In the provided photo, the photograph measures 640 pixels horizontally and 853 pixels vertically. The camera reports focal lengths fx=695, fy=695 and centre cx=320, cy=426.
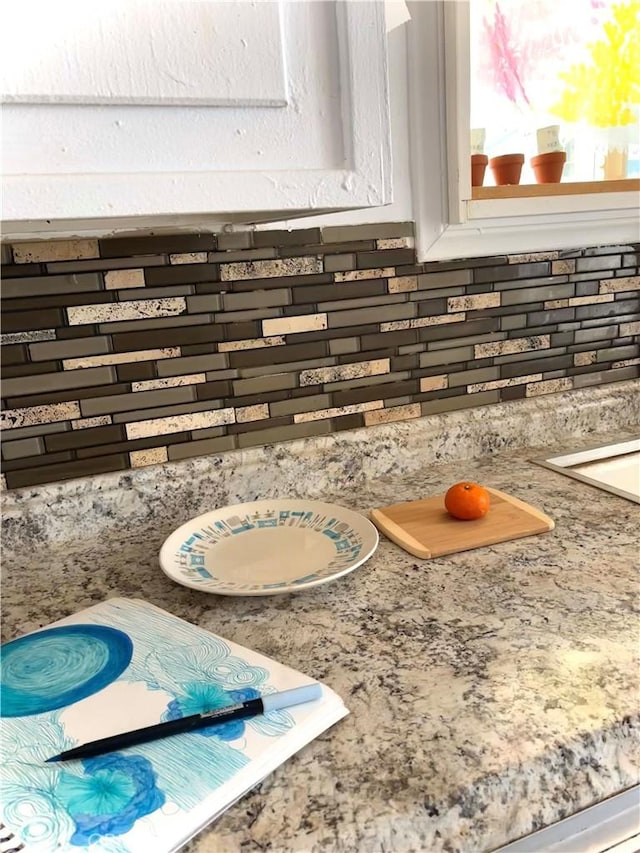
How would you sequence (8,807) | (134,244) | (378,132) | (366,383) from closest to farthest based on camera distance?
(8,807)
(378,132)
(134,244)
(366,383)

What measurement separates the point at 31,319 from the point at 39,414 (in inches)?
5.1

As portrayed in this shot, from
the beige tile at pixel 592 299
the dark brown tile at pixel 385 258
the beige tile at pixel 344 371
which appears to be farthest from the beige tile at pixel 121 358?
the beige tile at pixel 592 299

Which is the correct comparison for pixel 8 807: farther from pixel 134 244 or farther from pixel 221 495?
pixel 134 244

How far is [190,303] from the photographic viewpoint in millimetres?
1004

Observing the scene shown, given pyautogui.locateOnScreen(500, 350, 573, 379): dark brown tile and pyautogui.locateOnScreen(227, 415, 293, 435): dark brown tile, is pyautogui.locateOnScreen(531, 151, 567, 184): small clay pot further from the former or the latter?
pyautogui.locateOnScreen(227, 415, 293, 435): dark brown tile

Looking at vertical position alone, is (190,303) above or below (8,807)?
above

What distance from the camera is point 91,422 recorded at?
98 cm

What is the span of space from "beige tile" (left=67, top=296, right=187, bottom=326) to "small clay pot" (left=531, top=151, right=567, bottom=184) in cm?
68

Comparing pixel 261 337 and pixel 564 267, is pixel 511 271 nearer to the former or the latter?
pixel 564 267

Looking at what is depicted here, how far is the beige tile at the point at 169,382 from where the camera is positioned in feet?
3.28

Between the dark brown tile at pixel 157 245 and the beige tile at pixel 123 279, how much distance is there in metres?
0.02

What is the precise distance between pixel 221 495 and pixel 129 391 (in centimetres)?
21

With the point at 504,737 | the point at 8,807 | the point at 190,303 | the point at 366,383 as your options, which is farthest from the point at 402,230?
the point at 8,807

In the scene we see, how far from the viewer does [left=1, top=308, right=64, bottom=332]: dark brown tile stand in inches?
35.8
